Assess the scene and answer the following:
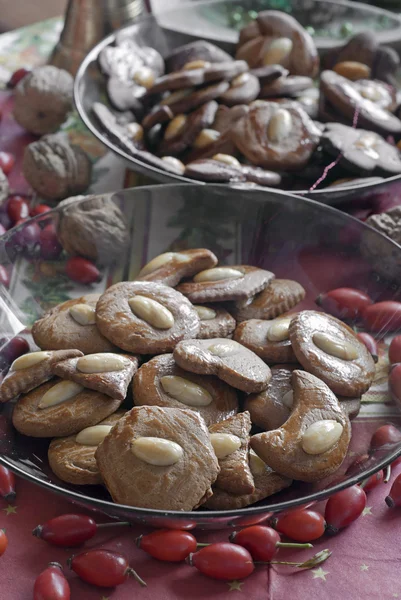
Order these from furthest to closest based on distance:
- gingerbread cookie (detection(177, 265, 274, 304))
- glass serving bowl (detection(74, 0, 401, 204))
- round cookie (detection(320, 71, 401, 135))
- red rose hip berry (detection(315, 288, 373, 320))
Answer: glass serving bowl (detection(74, 0, 401, 204))
round cookie (detection(320, 71, 401, 135))
red rose hip berry (detection(315, 288, 373, 320))
gingerbread cookie (detection(177, 265, 274, 304))

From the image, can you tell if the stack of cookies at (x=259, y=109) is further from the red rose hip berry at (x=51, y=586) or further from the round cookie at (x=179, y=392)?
the red rose hip berry at (x=51, y=586)

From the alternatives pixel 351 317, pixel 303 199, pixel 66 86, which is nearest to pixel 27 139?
pixel 66 86

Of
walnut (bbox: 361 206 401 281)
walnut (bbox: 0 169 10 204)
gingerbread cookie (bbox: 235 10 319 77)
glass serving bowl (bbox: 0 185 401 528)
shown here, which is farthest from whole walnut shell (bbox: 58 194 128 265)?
gingerbread cookie (bbox: 235 10 319 77)

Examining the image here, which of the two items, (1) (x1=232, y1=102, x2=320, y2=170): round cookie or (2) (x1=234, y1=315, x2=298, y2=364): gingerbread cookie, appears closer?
(2) (x1=234, y1=315, x2=298, y2=364): gingerbread cookie

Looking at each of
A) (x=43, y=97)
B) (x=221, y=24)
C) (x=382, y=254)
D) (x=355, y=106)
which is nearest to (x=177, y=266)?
(x=382, y=254)

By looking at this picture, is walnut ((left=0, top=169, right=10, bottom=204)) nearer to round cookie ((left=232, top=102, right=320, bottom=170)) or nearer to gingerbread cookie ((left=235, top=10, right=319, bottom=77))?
round cookie ((left=232, top=102, right=320, bottom=170))

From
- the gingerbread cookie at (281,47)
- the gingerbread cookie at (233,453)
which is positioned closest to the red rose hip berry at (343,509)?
the gingerbread cookie at (233,453)

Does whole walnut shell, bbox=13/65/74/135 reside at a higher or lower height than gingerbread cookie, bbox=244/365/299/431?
higher

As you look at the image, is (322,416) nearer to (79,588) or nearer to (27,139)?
→ (79,588)
